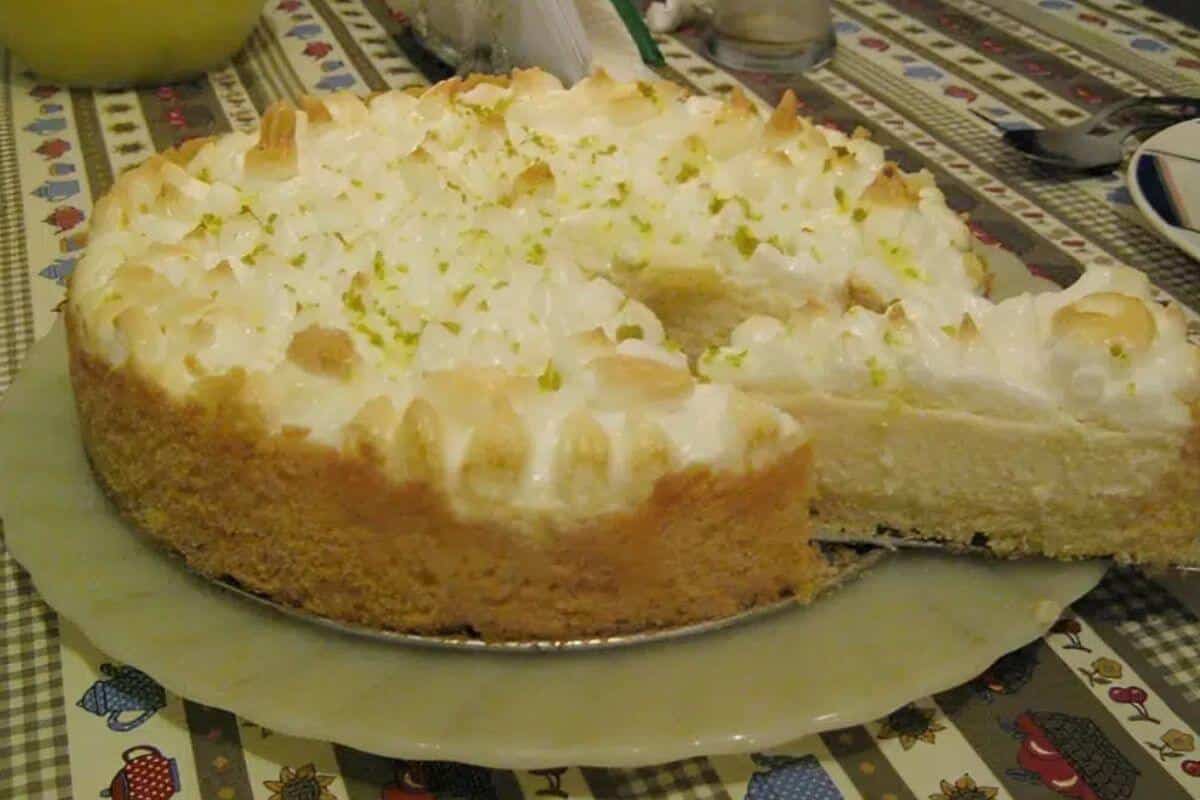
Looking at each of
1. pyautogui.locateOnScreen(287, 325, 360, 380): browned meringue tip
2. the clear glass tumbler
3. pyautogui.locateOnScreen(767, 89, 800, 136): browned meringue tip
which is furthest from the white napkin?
pyautogui.locateOnScreen(287, 325, 360, 380): browned meringue tip

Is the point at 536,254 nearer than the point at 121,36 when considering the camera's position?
Yes

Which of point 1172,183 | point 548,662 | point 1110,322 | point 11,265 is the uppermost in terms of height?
point 1110,322

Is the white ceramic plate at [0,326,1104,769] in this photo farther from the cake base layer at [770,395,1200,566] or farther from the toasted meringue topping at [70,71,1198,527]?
the toasted meringue topping at [70,71,1198,527]

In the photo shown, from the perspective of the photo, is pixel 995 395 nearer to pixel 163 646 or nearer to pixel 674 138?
pixel 674 138

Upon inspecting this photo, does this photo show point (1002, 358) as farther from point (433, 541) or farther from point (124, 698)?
point (124, 698)

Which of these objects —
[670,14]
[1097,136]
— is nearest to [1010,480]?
[1097,136]

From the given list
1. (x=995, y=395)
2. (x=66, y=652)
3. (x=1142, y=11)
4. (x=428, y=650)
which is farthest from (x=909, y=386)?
(x=1142, y=11)

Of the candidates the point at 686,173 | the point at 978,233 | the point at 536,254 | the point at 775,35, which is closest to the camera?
the point at 536,254
